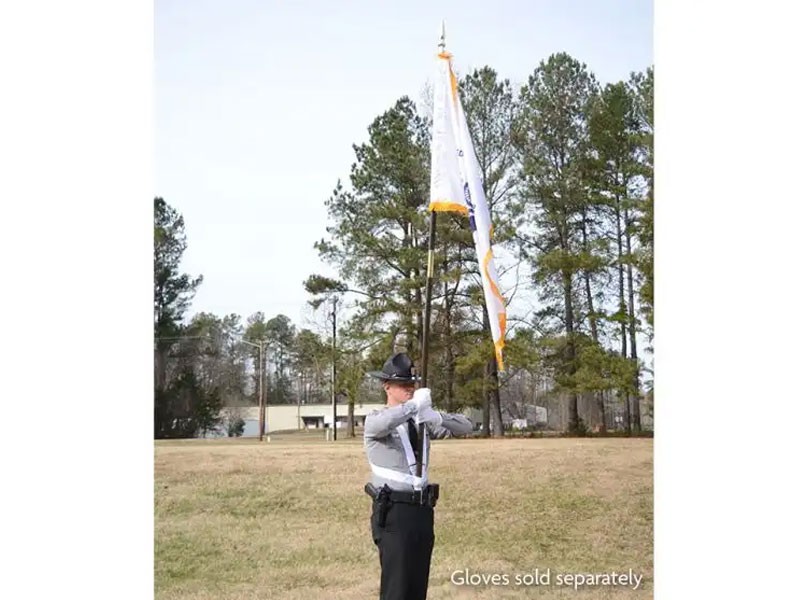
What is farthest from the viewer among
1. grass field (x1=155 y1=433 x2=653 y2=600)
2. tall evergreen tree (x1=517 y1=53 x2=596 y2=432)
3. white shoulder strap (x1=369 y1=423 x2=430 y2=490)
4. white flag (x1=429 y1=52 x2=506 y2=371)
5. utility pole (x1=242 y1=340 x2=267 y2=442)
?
utility pole (x1=242 y1=340 x2=267 y2=442)

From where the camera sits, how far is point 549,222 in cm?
689

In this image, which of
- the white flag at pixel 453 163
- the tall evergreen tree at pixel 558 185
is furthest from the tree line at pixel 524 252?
the white flag at pixel 453 163

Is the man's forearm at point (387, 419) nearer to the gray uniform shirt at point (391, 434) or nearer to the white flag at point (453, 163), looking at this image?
the gray uniform shirt at point (391, 434)

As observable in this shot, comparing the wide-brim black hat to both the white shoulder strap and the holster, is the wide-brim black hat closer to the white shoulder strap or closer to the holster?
the white shoulder strap

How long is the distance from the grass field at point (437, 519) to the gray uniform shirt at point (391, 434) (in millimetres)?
2182

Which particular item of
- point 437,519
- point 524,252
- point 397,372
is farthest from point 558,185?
point 397,372

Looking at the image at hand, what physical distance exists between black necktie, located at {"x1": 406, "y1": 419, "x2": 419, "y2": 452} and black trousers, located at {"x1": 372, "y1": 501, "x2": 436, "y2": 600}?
22 centimetres

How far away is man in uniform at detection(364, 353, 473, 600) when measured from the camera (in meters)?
3.86

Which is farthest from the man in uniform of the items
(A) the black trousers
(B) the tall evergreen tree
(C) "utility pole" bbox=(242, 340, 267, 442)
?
(C) "utility pole" bbox=(242, 340, 267, 442)

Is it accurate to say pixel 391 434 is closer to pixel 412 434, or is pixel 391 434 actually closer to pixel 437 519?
pixel 412 434

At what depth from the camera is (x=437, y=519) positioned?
6.46 metres
